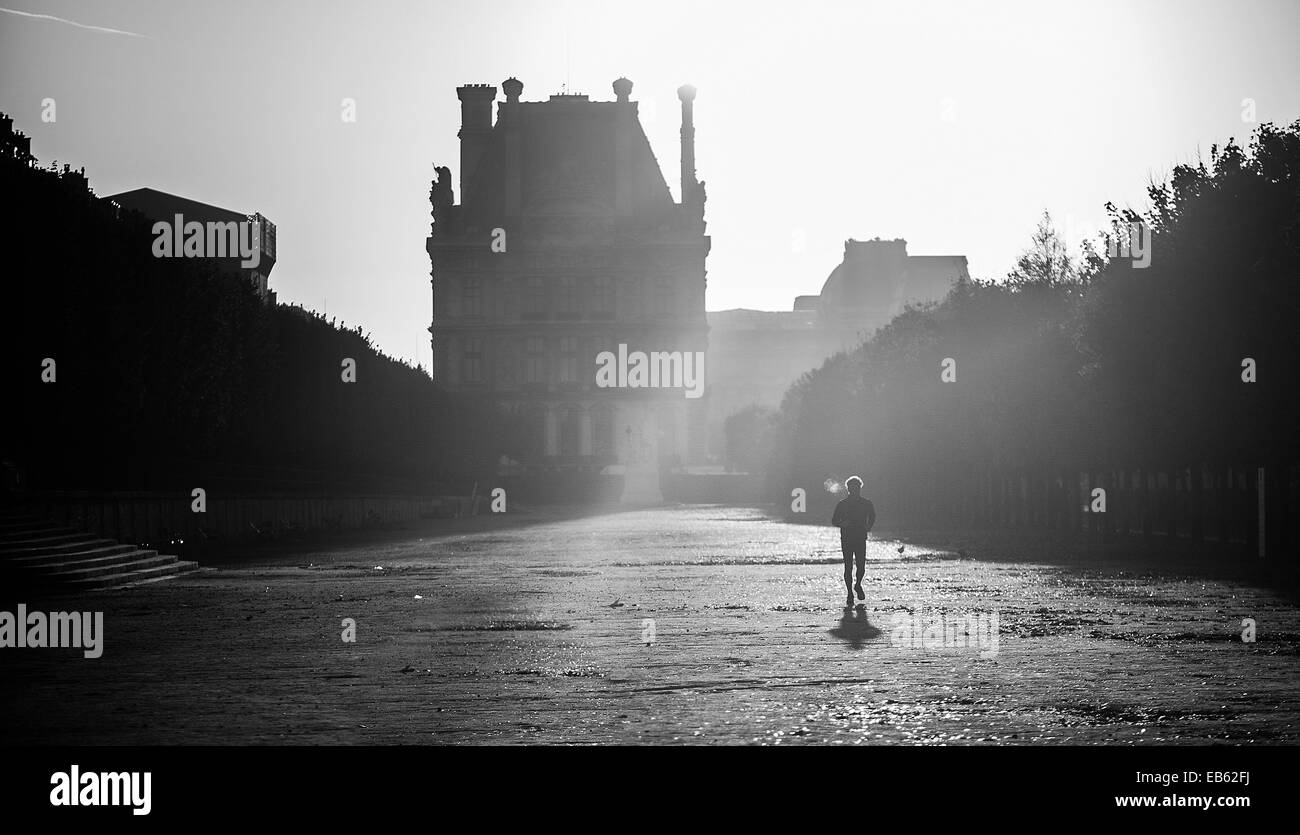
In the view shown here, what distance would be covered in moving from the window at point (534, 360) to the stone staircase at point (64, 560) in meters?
116

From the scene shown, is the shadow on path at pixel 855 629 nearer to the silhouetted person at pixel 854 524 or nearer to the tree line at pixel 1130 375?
the silhouetted person at pixel 854 524

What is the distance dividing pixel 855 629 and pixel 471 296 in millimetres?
131239

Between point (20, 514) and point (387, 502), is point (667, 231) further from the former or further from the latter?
point (20, 514)

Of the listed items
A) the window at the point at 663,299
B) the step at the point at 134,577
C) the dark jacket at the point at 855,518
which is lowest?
the step at the point at 134,577

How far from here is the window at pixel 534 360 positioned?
5837 inches

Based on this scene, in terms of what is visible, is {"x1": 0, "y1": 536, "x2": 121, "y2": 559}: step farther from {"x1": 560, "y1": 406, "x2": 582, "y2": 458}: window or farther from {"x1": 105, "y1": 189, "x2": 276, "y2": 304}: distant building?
{"x1": 560, "y1": 406, "x2": 582, "y2": 458}: window

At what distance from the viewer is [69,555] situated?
91.1 ft

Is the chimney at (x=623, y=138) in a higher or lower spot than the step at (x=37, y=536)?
higher

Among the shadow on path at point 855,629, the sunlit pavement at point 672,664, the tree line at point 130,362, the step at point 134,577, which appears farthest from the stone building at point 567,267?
the shadow on path at point 855,629

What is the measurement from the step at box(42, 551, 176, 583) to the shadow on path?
12868 mm

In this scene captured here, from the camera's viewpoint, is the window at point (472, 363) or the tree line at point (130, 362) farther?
the window at point (472, 363)
